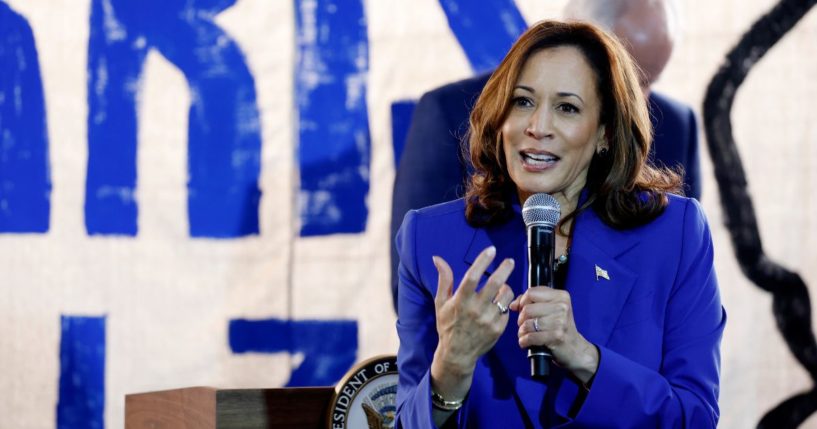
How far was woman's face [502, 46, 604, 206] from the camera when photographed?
6.62 ft

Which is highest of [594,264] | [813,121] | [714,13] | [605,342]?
[714,13]

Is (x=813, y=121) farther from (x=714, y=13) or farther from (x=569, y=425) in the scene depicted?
(x=569, y=425)

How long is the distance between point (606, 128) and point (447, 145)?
1.34 meters

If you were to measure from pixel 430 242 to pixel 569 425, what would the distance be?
1.53 ft

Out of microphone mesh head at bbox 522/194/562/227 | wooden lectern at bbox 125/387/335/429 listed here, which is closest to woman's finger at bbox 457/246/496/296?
microphone mesh head at bbox 522/194/562/227

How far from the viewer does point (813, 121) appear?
130 inches

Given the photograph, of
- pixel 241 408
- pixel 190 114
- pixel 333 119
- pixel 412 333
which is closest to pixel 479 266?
pixel 412 333

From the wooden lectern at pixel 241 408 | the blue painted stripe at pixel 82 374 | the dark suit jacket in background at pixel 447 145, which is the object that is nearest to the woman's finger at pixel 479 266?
the wooden lectern at pixel 241 408

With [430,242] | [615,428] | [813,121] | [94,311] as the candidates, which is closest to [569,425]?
[615,428]

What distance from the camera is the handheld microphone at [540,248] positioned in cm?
165

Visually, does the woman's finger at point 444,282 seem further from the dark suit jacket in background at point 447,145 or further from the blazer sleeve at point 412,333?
the dark suit jacket in background at point 447,145

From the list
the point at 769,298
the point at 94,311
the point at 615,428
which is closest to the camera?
the point at 615,428

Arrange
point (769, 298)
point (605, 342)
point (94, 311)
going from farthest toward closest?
point (94, 311), point (769, 298), point (605, 342)

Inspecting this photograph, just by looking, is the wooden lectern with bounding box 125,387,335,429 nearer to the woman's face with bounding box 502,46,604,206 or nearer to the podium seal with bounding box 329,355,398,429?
the podium seal with bounding box 329,355,398,429
